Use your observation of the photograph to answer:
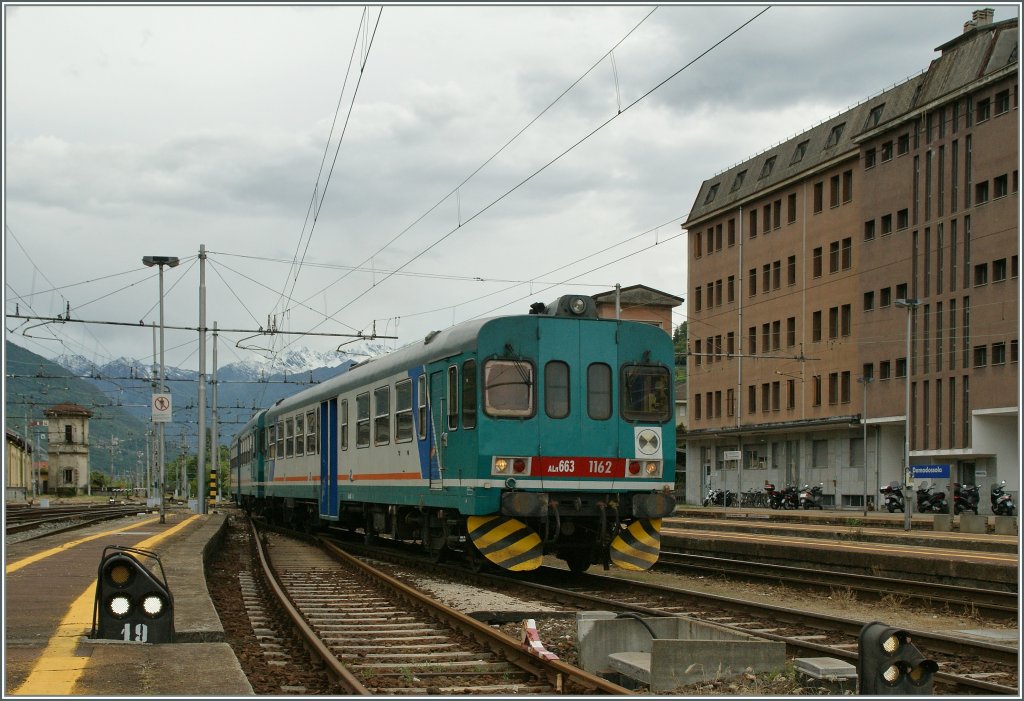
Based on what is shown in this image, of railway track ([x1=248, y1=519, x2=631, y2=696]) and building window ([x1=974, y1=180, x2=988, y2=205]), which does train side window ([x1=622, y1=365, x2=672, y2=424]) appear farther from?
building window ([x1=974, y1=180, x2=988, y2=205])

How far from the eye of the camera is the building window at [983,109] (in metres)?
48.0

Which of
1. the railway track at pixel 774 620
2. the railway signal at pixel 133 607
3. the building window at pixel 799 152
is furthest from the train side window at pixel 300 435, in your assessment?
the building window at pixel 799 152

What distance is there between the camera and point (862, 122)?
5806cm

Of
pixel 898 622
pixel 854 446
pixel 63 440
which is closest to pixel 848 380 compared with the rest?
pixel 854 446

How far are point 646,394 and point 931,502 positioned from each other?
32.3m

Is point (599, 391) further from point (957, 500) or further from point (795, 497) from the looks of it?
point (795, 497)

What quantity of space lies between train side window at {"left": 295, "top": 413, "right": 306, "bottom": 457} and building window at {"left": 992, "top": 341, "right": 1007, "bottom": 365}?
30.6 metres

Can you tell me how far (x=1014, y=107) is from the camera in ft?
153

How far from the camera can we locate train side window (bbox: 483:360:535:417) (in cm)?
1509

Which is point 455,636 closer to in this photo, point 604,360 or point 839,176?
point 604,360

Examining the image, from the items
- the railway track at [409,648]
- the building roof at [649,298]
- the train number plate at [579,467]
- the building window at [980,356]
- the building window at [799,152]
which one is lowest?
the railway track at [409,648]

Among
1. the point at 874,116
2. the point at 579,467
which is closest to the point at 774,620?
the point at 579,467

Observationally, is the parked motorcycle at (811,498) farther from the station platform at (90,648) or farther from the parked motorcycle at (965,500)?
the station platform at (90,648)

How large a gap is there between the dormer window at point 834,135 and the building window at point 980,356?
49.7 ft
